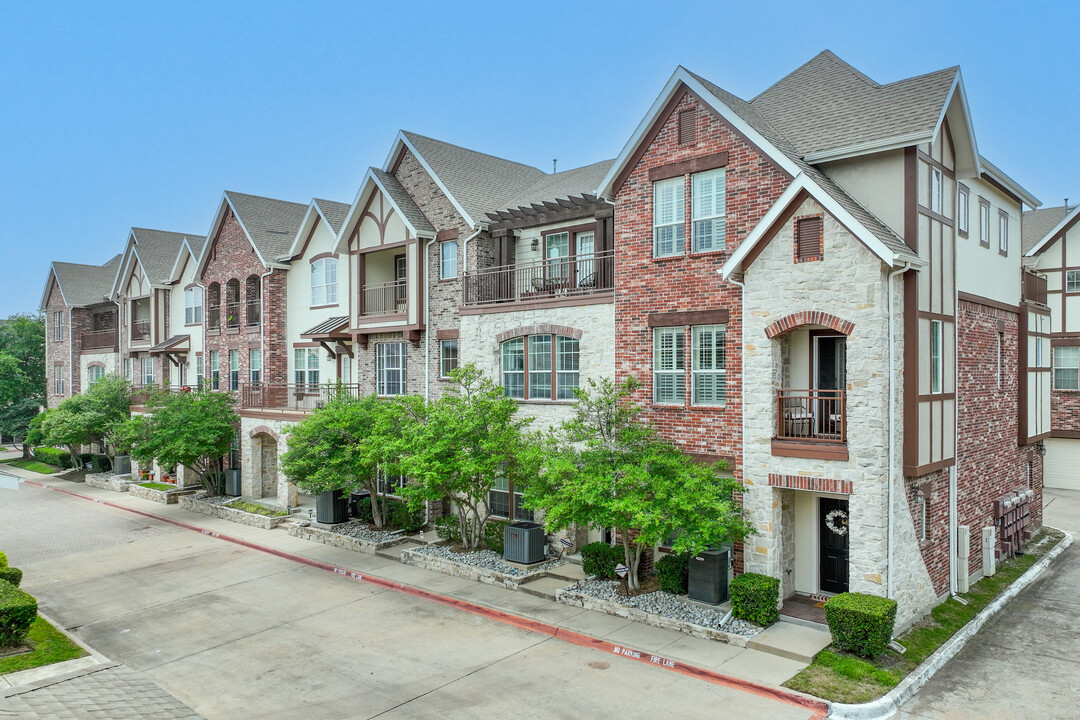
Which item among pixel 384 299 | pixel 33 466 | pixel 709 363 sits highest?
pixel 384 299

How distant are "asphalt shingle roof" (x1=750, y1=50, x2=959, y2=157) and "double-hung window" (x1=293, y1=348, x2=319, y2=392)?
64.9 ft

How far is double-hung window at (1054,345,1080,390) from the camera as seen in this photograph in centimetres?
3006

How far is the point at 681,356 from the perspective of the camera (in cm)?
1683

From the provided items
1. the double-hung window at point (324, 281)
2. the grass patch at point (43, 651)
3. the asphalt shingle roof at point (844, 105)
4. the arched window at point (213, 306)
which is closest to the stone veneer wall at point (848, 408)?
the asphalt shingle roof at point (844, 105)

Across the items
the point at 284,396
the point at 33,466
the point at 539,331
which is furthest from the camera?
the point at 33,466

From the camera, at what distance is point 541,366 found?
20.0m

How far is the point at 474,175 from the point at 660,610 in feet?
55.1

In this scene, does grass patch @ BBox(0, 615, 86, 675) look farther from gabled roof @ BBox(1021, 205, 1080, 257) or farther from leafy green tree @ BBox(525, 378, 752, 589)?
gabled roof @ BBox(1021, 205, 1080, 257)

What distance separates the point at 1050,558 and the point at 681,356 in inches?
488

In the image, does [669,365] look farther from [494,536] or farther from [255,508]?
[255,508]

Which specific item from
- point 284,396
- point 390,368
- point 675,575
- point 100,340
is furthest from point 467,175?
point 100,340

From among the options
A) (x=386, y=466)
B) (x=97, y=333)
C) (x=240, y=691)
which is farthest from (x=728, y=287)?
(x=97, y=333)

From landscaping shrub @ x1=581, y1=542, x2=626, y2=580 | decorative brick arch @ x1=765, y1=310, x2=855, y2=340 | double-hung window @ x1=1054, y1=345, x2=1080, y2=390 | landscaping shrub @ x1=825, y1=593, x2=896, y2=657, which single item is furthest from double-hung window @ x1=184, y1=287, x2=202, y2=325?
double-hung window @ x1=1054, y1=345, x2=1080, y2=390

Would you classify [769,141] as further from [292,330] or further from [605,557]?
[292,330]
